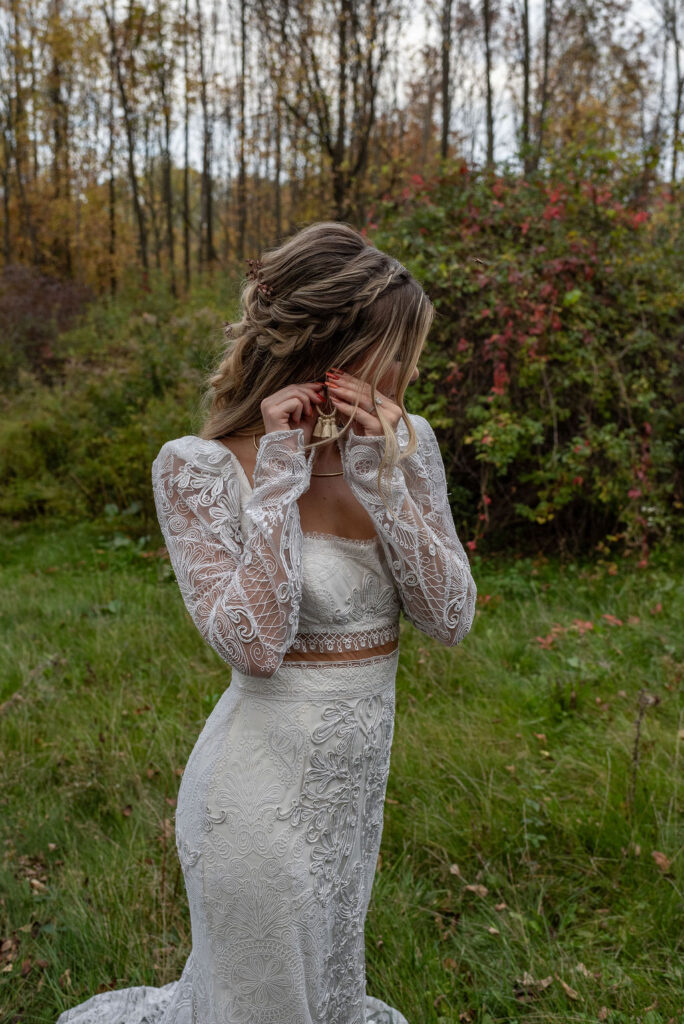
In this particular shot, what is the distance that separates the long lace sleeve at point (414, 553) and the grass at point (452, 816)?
142cm

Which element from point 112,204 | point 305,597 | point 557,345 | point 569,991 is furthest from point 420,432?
point 112,204

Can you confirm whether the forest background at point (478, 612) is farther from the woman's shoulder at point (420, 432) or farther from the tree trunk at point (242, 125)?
the tree trunk at point (242, 125)

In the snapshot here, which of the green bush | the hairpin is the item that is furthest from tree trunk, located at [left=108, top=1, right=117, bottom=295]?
the hairpin

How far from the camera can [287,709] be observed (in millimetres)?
1777

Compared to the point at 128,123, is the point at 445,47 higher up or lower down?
lower down

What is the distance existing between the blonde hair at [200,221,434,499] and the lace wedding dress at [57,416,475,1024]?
19 cm

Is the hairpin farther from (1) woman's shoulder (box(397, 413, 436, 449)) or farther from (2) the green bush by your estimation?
(2) the green bush

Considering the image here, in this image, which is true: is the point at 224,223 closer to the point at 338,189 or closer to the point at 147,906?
the point at 338,189

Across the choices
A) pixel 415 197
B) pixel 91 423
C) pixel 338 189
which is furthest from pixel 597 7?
pixel 91 423

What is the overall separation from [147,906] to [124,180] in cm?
2589

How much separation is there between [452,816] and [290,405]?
219cm

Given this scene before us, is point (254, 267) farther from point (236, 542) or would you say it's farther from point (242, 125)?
point (242, 125)

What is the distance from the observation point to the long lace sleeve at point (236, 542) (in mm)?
1627

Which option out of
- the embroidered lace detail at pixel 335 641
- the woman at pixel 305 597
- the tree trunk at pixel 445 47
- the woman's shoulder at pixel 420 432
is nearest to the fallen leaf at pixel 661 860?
the woman at pixel 305 597
